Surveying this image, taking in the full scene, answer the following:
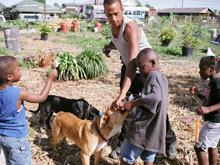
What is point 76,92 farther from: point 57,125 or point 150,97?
point 150,97

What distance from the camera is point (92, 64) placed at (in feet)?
23.4

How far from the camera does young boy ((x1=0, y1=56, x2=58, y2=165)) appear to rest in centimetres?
225

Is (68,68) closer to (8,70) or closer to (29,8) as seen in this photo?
(8,70)

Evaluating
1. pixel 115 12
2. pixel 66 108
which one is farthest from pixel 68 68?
pixel 115 12

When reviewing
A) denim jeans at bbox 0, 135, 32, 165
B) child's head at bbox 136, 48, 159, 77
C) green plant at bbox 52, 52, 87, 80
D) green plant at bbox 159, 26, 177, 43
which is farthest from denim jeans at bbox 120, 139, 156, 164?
green plant at bbox 159, 26, 177, 43

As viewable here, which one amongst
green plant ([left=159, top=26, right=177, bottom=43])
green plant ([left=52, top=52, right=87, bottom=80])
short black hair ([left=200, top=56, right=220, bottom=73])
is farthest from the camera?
green plant ([left=159, top=26, right=177, bottom=43])

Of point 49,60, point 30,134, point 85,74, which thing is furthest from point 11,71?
point 49,60

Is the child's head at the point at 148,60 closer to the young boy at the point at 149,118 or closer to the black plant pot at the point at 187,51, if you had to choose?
the young boy at the point at 149,118

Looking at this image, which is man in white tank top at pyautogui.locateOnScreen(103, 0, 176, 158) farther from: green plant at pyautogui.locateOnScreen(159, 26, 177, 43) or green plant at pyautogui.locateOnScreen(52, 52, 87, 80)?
green plant at pyautogui.locateOnScreen(159, 26, 177, 43)

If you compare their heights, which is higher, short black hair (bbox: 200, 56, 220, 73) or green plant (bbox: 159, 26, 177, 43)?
green plant (bbox: 159, 26, 177, 43)

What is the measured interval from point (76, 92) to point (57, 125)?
2754 mm

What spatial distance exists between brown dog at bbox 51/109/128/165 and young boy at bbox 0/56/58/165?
755 millimetres

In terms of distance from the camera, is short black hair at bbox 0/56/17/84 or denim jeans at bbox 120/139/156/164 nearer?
short black hair at bbox 0/56/17/84

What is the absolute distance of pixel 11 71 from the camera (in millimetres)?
2244
